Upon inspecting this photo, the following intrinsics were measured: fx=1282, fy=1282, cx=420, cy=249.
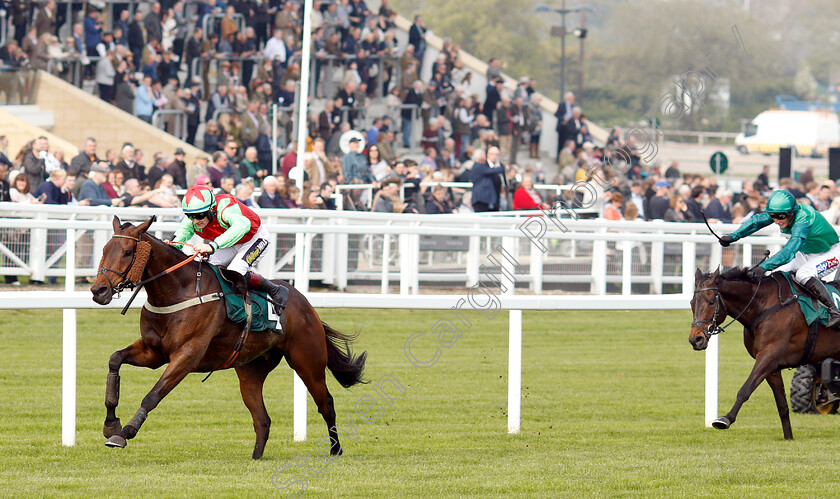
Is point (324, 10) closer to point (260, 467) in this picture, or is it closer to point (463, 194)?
point (463, 194)

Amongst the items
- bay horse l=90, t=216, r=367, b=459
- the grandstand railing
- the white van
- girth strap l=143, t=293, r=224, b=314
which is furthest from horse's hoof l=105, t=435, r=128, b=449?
the white van

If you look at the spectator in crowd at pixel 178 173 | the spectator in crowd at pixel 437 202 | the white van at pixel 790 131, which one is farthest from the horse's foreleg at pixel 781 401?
the white van at pixel 790 131

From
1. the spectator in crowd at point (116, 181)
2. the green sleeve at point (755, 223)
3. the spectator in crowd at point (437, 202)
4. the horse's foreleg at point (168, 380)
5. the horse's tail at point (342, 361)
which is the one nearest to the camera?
the horse's foreleg at point (168, 380)

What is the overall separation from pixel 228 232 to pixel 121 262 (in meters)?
0.61

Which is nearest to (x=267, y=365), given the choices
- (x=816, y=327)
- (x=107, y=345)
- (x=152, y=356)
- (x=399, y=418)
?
(x=152, y=356)

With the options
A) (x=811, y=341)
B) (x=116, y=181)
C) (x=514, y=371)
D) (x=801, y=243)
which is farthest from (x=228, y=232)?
(x=116, y=181)

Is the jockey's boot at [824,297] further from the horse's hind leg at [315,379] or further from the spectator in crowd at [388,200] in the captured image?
the spectator in crowd at [388,200]

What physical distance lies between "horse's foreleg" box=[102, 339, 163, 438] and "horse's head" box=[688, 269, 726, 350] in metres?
3.03

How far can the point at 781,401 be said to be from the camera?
299 inches

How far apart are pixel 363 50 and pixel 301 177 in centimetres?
847

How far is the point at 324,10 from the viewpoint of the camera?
77.0 feet

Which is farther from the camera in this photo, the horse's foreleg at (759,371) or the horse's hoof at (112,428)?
the horse's foreleg at (759,371)

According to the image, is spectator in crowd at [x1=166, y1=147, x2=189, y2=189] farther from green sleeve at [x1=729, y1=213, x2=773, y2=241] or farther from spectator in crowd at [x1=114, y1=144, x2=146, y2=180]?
green sleeve at [x1=729, y1=213, x2=773, y2=241]

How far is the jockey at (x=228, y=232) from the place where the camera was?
6.28m
